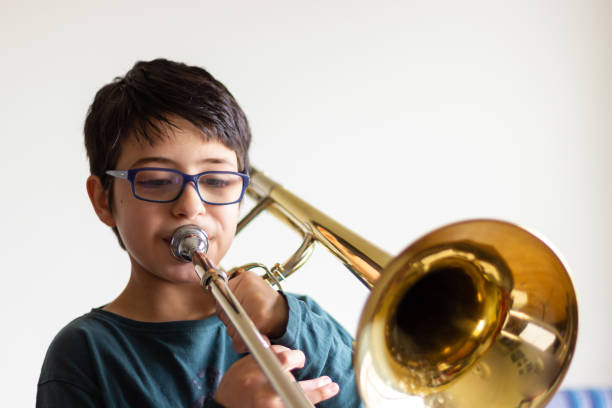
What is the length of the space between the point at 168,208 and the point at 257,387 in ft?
0.79

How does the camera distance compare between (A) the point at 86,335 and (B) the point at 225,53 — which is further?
(B) the point at 225,53

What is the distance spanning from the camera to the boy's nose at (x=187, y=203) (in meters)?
0.69

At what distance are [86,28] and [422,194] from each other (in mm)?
943

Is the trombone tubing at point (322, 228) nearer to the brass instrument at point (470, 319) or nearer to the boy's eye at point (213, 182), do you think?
the brass instrument at point (470, 319)

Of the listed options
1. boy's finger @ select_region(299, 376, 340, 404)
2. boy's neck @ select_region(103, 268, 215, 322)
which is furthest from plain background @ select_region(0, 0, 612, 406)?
boy's finger @ select_region(299, 376, 340, 404)

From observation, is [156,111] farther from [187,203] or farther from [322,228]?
[322,228]

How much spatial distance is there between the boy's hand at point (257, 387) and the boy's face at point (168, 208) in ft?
0.53

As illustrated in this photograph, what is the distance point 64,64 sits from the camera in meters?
1.29

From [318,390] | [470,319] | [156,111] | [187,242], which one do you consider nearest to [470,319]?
[470,319]

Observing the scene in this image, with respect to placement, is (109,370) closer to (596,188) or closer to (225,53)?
(225,53)

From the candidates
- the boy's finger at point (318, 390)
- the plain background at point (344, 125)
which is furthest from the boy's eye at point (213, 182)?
the plain background at point (344, 125)

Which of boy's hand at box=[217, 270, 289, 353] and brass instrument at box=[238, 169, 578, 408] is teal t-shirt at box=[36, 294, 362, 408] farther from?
brass instrument at box=[238, 169, 578, 408]

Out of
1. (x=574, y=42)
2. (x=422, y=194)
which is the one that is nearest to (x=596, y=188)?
(x=574, y=42)

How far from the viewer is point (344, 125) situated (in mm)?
1542
